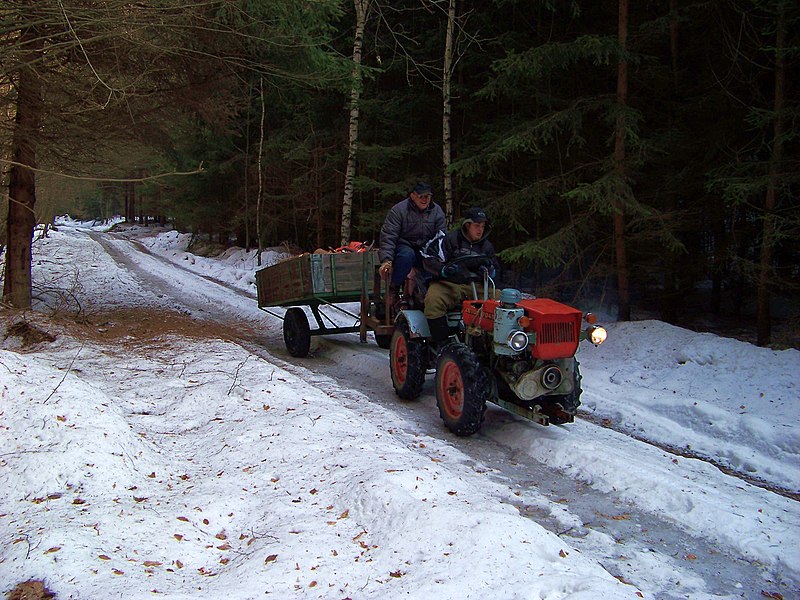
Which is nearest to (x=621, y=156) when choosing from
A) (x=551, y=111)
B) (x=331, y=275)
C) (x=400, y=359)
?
(x=551, y=111)

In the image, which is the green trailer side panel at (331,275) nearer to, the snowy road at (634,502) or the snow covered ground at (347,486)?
the snow covered ground at (347,486)

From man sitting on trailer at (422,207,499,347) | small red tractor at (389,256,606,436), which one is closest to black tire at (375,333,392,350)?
man sitting on trailer at (422,207,499,347)

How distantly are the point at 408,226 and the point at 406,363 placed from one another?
69.6 inches

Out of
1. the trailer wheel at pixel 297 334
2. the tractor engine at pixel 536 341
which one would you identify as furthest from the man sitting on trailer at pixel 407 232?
the trailer wheel at pixel 297 334

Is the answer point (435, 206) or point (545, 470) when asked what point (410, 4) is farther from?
point (545, 470)

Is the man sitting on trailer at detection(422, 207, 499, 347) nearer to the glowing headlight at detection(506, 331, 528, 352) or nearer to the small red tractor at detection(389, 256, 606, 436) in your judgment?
the small red tractor at detection(389, 256, 606, 436)

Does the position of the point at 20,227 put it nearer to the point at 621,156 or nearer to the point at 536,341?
the point at 536,341

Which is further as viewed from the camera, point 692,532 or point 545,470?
point 545,470

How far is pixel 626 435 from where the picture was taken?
6.09 m

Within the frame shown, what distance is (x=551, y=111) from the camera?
38.4 feet

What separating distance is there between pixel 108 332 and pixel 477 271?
7249 millimetres

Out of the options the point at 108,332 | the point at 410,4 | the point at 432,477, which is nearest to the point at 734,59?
the point at 432,477

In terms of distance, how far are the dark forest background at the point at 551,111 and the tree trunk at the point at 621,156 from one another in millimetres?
35

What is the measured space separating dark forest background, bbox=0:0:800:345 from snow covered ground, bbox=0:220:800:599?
8.21 ft
